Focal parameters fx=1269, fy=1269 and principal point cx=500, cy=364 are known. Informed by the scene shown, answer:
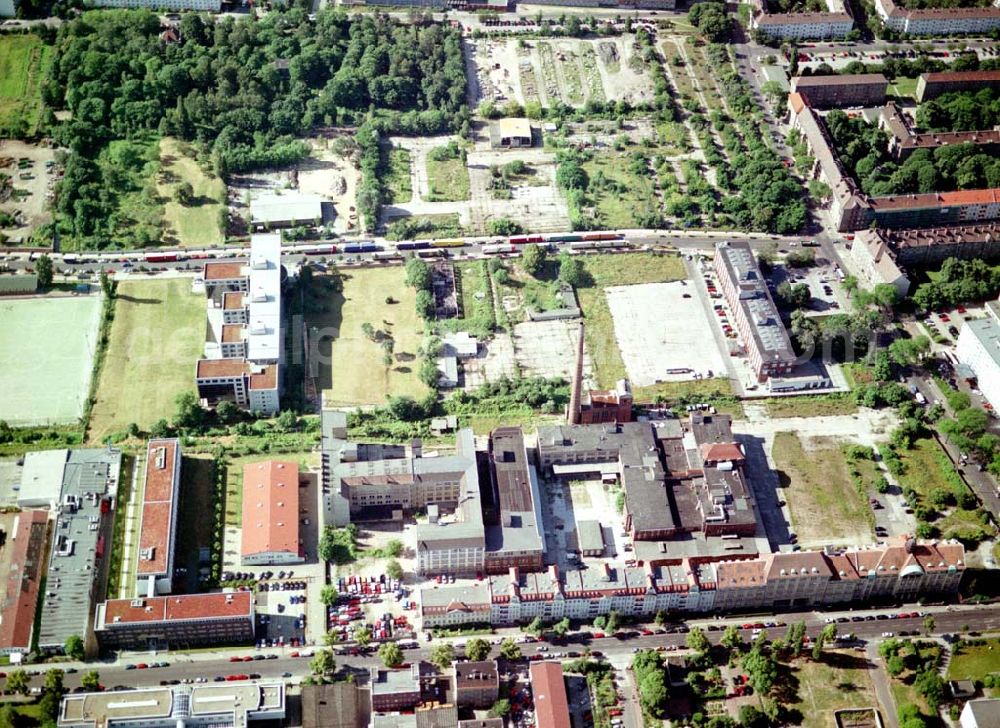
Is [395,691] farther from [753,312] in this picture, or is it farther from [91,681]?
[753,312]

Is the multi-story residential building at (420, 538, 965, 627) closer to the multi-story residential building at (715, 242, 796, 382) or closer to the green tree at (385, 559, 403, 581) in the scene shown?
the green tree at (385, 559, 403, 581)

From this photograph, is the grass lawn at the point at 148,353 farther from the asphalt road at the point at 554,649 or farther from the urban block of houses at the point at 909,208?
the urban block of houses at the point at 909,208

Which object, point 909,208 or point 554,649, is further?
point 909,208

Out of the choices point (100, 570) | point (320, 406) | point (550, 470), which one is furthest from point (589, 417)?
point (100, 570)

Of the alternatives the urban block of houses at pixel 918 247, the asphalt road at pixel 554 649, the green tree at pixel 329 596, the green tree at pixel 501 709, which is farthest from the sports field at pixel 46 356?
the urban block of houses at pixel 918 247

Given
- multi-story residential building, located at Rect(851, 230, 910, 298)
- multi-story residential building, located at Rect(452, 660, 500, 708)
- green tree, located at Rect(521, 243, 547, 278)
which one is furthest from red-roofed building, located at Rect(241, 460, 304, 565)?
multi-story residential building, located at Rect(851, 230, 910, 298)

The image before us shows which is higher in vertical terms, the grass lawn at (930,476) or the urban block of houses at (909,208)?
the urban block of houses at (909,208)

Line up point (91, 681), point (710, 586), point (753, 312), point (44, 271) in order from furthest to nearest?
point (44, 271) < point (753, 312) < point (710, 586) < point (91, 681)

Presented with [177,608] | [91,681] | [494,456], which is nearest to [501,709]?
[494,456]
